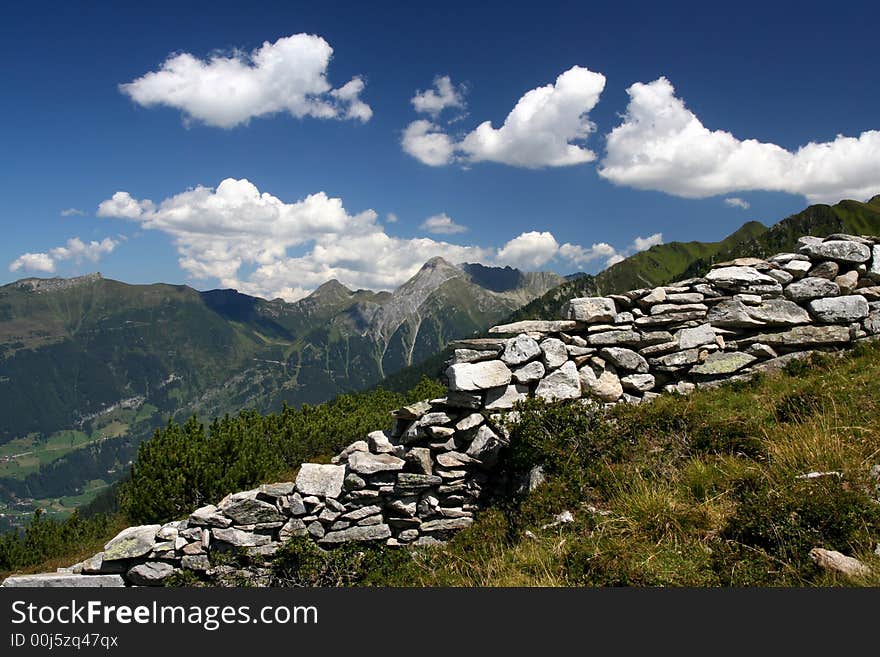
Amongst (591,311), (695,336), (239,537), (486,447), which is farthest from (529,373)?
(239,537)

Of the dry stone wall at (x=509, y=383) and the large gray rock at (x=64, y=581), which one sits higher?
the dry stone wall at (x=509, y=383)

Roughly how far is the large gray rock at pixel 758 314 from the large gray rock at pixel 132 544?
13456 millimetres

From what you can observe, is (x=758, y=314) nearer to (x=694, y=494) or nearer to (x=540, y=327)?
(x=540, y=327)

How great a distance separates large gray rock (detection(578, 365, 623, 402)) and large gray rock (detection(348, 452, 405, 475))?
14.5 ft

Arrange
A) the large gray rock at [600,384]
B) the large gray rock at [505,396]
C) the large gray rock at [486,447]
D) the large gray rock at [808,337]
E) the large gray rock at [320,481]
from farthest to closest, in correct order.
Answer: the large gray rock at [808,337], the large gray rock at [600,384], the large gray rock at [505,396], the large gray rock at [320,481], the large gray rock at [486,447]

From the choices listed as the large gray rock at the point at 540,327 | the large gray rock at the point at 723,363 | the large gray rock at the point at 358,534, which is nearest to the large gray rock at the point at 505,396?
the large gray rock at the point at 540,327

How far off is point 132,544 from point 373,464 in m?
5.30

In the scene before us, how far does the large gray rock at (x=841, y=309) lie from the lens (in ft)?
37.1

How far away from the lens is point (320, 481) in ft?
34.8

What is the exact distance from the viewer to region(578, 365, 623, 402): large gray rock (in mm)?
10828

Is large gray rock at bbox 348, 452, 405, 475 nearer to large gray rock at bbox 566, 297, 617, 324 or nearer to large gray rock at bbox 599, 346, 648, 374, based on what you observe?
large gray rock at bbox 566, 297, 617, 324

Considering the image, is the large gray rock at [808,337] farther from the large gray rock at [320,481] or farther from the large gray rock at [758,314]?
the large gray rock at [320,481]

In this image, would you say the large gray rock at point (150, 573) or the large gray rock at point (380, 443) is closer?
the large gray rock at point (150, 573)

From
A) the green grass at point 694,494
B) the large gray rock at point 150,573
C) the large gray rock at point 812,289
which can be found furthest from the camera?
the large gray rock at point 812,289
